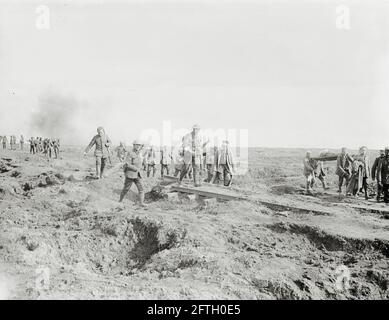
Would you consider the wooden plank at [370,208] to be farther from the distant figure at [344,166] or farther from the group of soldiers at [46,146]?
the group of soldiers at [46,146]

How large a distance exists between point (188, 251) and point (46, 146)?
2092 cm

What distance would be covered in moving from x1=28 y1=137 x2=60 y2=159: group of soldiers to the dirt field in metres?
14.8

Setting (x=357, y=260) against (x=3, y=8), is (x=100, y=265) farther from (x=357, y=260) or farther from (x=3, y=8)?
(x=3, y=8)

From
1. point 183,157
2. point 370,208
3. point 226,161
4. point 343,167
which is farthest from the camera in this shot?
point 343,167

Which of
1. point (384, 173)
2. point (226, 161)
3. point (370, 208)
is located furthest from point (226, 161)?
point (384, 173)

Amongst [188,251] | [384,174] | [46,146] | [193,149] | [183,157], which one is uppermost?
[46,146]

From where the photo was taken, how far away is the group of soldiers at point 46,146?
77.5 ft

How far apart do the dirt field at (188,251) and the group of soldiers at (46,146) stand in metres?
14.8

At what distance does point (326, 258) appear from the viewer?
6016 mm

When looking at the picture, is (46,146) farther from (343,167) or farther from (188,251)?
(188,251)

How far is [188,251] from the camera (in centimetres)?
555

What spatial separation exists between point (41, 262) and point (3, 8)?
542 centimetres

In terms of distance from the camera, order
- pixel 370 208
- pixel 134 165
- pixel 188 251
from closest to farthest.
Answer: pixel 188 251 < pixel 134 165 < pixel 370 208

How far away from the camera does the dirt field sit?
4508 mm
